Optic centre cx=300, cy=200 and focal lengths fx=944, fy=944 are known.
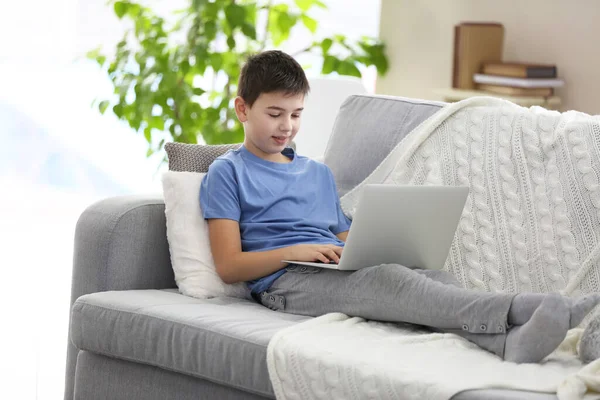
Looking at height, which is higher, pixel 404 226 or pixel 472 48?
pixel 472 48

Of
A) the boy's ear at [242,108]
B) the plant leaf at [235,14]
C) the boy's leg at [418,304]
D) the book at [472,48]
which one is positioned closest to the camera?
the boy's leg at [418,304]

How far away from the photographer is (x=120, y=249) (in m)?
2.19

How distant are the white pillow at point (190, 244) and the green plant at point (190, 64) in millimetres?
1497

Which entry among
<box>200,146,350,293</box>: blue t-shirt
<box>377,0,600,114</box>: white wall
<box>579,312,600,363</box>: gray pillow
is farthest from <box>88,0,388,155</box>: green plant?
<box>579,312,600,363</box>: gray pillow

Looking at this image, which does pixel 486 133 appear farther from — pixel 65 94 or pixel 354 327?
pixel 65 94

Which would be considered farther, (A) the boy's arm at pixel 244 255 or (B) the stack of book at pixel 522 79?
(B) the stack of book at pixel 522 79

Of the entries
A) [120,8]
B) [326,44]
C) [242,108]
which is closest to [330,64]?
[326,44]

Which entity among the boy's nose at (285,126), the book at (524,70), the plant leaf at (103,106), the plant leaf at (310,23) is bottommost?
the plant leaf at (103,106)

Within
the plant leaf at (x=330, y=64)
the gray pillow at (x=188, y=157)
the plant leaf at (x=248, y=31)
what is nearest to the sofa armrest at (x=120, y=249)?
the gray pillow at (x=188, y=157)

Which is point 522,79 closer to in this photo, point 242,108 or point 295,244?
point 242,108

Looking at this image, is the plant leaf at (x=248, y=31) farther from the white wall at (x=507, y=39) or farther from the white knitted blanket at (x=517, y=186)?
the white knitted blanket at (x=517, y=186)

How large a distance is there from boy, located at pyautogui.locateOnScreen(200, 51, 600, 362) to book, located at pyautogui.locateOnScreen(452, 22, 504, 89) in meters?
1.32

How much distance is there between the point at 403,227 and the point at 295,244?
0.99ft

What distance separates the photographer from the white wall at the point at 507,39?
3297mm
